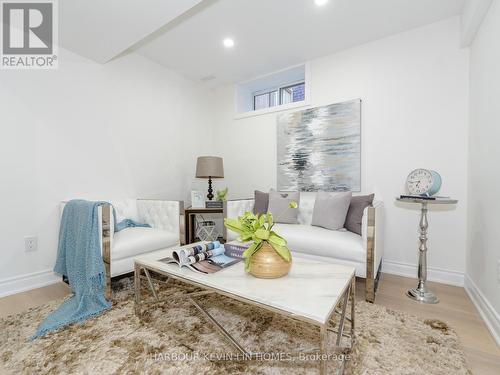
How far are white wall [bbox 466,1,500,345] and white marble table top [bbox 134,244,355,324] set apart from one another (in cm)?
111

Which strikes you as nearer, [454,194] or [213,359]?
[213,359]

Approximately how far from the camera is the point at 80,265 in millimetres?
1957

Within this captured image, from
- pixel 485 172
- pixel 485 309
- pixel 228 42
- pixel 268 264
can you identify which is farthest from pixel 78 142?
pixel 485 309

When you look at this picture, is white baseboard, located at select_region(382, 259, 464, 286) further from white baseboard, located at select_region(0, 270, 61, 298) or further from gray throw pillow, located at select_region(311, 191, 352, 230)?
white baseboard, located at select_region(0, 270, 61, 298)

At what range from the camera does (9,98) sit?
2.10 metres

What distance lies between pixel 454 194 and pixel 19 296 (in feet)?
12.8

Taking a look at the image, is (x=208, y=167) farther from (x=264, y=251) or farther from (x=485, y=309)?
(x=485, y=309)

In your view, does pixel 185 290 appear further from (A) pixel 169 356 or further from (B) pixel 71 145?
(B) pixel 71 145

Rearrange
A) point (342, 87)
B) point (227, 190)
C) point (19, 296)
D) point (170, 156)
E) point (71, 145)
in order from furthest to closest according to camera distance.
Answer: point (227, 190)
point (170, 156)
point (342, 87)
point (71, 145)
point (19, 296)

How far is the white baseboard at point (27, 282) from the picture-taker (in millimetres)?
2061

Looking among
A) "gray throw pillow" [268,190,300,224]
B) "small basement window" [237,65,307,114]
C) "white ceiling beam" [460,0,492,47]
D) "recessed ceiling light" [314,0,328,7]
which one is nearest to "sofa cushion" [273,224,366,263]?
"gray throw pillow" [268,190,300,224]

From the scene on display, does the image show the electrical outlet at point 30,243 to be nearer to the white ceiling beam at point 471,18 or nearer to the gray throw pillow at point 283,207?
the gray throw pillow at point 283,207

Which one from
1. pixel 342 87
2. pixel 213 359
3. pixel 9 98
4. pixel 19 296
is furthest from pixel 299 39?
pixel 19 296

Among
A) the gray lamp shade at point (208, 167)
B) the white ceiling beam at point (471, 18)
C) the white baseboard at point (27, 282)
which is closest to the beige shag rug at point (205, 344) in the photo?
the white baseboard at point (27, 282)
